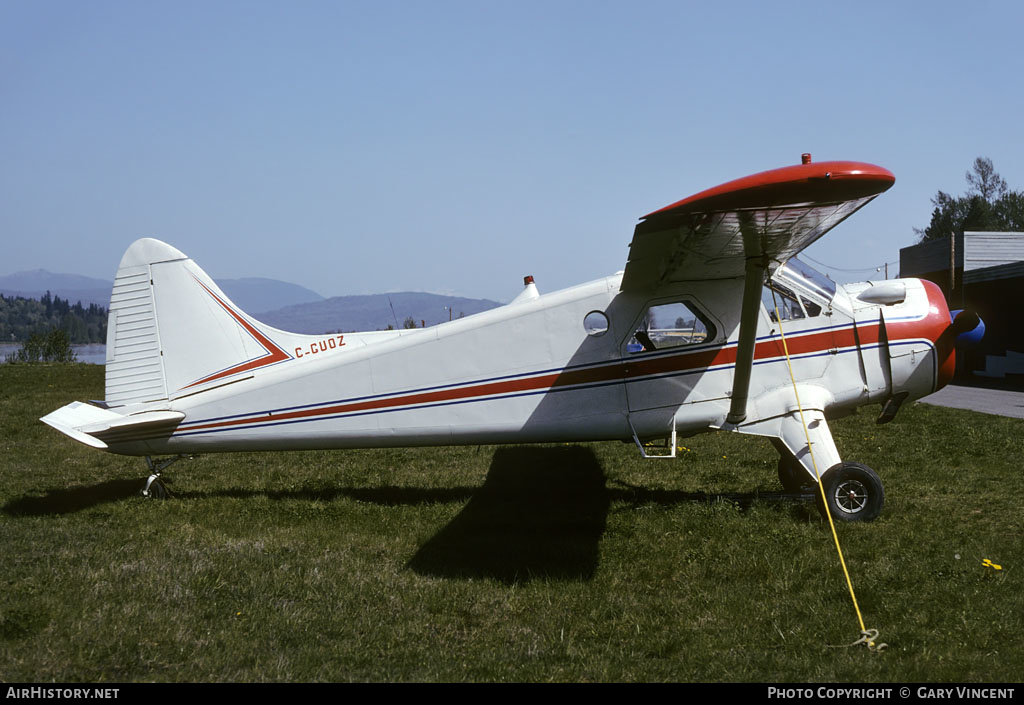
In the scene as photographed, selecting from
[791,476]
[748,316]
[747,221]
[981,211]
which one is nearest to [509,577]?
[748,316]

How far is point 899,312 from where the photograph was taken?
7.61 meters

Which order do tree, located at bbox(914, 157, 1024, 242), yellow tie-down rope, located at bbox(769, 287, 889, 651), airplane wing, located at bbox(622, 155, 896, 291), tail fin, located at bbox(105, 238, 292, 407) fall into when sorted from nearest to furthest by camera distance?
yellow tie-down rope, located at bbox(769, 287, 889, 651) < airplane wing, located at bbox(622, 155, 896, 291) < tail fin, located at bbox(105, 238, 292, 407) < tree, located at bbox(914, 157, 1024, 242)

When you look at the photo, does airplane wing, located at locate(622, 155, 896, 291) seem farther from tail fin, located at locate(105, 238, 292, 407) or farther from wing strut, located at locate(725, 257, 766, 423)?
tail fin, located at locate(105, 238, 292, 407)

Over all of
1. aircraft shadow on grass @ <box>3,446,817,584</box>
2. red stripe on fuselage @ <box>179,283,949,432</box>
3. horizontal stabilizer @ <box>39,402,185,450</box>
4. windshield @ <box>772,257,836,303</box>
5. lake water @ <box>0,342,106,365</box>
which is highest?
windshield @ <box>772,257,836,303</box>

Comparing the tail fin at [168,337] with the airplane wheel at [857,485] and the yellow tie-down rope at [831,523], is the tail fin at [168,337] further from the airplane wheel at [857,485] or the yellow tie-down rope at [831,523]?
the airplane wheel at [857,485]

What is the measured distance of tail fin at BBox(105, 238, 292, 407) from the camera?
816 cm

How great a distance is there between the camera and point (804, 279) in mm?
7664

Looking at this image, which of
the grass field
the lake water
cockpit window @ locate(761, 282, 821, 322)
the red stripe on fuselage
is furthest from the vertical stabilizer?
the lake water

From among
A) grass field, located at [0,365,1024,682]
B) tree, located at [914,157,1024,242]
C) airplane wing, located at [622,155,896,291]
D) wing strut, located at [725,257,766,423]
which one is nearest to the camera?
grass field, located at [0,365,1024,682]

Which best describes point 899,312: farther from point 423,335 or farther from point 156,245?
point 156,245

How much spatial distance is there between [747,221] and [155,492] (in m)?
7.11

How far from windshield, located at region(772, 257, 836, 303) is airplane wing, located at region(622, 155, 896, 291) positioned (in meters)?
0.47

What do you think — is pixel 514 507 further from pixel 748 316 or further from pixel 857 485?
pixel 857 485

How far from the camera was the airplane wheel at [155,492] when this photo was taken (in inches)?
331
